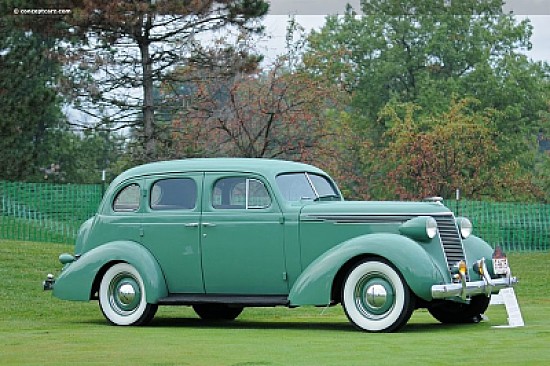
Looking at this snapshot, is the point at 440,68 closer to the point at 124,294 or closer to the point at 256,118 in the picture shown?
the point at 256,118

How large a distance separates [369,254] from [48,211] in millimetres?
17789

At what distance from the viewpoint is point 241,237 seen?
39.9ft

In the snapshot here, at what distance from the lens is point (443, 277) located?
Answer: 11133mm

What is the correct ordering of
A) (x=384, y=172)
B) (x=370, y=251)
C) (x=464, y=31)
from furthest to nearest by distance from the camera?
(x=464, y=31) < (x=384, y=172) < (x=370, y=251)

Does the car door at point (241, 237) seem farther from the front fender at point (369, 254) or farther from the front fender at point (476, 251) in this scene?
the front fender at point (476, 251)

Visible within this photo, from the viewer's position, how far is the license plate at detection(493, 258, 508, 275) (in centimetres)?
1188

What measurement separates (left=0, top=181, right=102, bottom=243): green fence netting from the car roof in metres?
14.6

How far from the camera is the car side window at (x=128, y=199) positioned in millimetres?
13039

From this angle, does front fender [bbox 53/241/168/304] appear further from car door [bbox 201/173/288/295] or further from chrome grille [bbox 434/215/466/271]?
chrome grille [bbox 434/215/466/271]

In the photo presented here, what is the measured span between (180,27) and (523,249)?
1258cm

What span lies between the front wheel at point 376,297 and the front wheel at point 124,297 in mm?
2409

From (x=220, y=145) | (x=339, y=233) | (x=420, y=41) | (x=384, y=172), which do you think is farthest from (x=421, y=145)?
(x=339, y=233)

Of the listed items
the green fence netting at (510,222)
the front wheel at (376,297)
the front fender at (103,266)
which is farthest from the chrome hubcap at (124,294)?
the green fence netting at (510,222)

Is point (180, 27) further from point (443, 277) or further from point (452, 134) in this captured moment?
point (443, 277)
